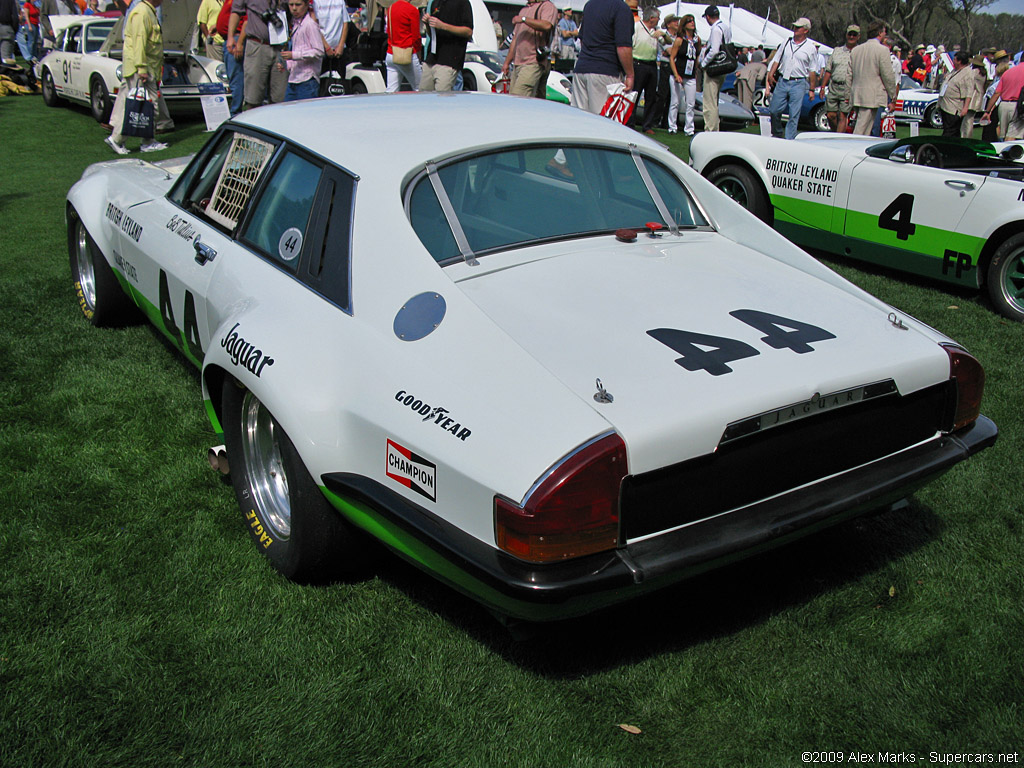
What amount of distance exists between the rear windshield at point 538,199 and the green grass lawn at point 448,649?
3.77 ft

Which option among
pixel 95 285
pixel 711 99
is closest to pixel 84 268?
pixel 95 285

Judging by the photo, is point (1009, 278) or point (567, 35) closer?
point (1009, 278)

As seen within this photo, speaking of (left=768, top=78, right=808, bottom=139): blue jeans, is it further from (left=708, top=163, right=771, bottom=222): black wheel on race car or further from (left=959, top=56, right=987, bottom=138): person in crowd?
(left=708, top=163, right=771, bottom=222): black wheel on race car

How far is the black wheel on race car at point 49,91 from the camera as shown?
13039 millimetres

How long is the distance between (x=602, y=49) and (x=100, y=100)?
7199 millimetres

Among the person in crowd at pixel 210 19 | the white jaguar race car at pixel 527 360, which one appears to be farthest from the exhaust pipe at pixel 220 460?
the person in crowd at pixel 210 19

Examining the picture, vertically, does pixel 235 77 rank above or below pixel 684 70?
below

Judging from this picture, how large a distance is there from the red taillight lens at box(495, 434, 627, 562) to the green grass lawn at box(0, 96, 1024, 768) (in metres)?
0.58

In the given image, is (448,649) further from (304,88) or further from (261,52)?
(304,88)

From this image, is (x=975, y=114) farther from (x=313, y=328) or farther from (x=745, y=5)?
(x=745, y=5)

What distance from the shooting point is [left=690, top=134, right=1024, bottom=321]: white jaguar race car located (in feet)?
18.6

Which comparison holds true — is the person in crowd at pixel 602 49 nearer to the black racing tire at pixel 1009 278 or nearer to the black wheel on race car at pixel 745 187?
the black wheel on race car at pixel 745 187

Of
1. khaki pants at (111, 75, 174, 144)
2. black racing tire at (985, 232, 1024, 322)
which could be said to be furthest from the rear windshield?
khaki pants at (111, 75, 174, 144)

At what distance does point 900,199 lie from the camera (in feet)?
19.9
